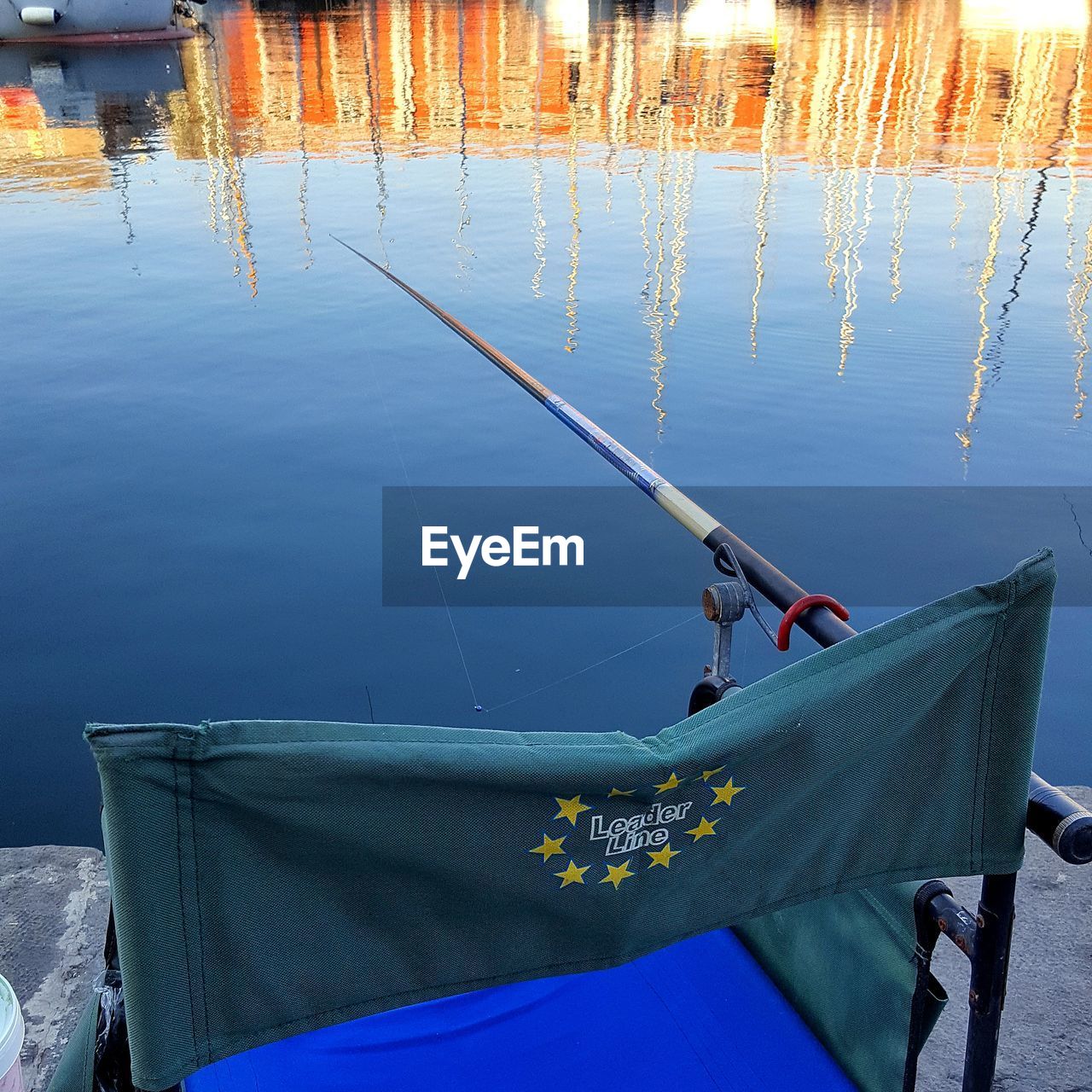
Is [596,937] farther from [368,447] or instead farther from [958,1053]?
[368,447]

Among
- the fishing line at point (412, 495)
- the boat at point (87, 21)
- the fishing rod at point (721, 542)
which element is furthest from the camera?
the boat at point (87, 21)

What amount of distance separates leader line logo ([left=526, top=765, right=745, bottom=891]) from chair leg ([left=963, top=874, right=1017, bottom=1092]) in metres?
0.47

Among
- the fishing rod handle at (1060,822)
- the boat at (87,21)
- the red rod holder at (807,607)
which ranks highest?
the boat at (87,21)

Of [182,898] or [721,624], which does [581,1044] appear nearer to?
[721,624]

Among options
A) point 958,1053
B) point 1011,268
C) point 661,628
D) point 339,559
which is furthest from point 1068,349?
point 958,1053

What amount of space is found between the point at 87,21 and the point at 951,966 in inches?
1639

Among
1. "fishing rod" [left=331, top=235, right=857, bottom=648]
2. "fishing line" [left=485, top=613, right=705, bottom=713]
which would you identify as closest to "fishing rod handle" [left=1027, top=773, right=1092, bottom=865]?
"fishing rod" [left=331, top=235, right=857, bottom=648]

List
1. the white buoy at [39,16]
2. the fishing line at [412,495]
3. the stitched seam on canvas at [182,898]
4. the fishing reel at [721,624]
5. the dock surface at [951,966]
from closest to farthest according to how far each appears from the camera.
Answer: the stitched seam on canvas at [182,898] → the fishing reel at [721,624] → the dock surface at [951,966] → the fishing line at [412,495] → the white buoy at [39,16]

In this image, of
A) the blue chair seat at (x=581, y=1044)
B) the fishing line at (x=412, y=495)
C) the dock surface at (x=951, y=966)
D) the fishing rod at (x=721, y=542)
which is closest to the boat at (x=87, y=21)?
the fishing line at (x=412, y=495)

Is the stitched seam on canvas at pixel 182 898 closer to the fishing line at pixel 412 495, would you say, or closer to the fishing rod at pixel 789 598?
the fishing rod at pixel 789 598

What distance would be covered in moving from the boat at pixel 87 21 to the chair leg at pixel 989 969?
136 feet

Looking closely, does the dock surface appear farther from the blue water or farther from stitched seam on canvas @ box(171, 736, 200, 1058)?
stitched seam on canvas @ box(171, 736, 200, 1058)

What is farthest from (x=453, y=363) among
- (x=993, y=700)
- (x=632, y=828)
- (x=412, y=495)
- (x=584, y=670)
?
(x=632, y=828)

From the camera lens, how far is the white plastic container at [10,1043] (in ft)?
7.54
